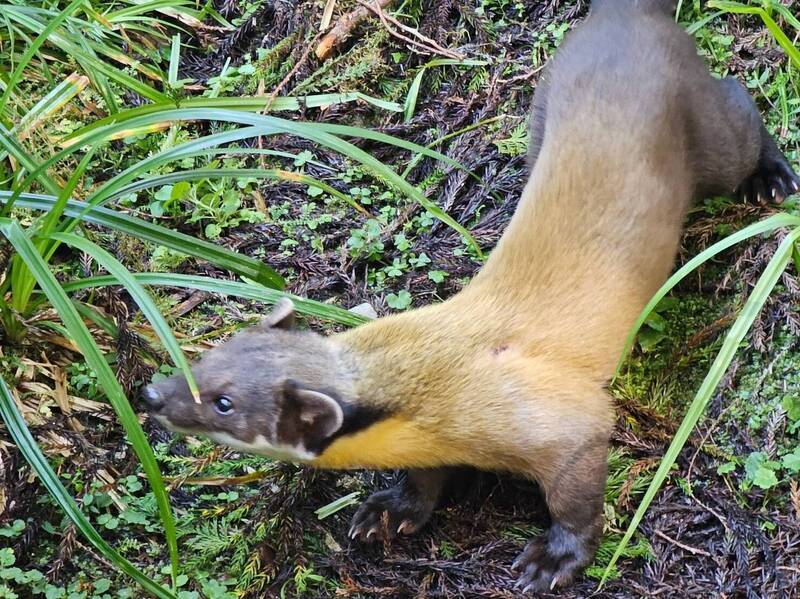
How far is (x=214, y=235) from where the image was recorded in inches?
238

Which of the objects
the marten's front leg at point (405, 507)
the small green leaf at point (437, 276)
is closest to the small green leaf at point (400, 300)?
the small green leaf at point (437, 276)

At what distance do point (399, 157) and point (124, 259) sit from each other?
1829 mm

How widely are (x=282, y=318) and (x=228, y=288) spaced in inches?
11.0

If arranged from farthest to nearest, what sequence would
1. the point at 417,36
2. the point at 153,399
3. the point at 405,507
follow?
the point at 417,36, the point at 405,507, the point at 153,399

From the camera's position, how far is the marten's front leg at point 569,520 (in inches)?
169

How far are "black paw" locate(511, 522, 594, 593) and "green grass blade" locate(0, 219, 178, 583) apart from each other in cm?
154

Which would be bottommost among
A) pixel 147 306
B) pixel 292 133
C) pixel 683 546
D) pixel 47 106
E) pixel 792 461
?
pixel 683 546

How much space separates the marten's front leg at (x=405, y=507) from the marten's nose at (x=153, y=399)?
1084 millimetres

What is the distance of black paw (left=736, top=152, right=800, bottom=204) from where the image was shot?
5.54 metres

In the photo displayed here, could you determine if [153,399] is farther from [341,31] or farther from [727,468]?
[341,31]

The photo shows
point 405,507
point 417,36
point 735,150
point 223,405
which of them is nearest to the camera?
point 223,405

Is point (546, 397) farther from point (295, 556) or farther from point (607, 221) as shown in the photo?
point (295, 556)

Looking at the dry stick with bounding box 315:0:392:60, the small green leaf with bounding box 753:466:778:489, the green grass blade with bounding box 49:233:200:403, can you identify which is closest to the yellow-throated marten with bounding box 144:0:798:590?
the green grass blade with bounding box 49:233:200:403

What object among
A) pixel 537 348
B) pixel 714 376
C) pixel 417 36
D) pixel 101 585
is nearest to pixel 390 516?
pixel 537 348
